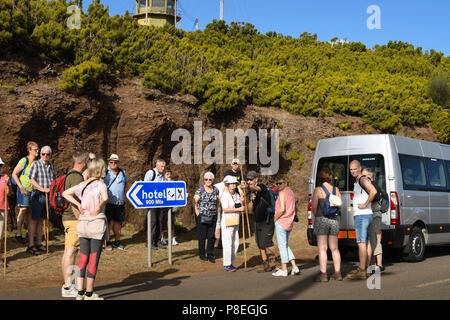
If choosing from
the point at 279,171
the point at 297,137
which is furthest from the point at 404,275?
the point at 297,137

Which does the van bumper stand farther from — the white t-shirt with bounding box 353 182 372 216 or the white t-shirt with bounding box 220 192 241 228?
the white t-shirt with bounding box 220 192 241 228

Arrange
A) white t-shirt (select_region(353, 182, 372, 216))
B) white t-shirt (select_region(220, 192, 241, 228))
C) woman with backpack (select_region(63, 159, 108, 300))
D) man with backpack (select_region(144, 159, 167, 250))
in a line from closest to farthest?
woman with backpack (select_region(63, 159, 108, 300)) → white t-shirt (select_region(353, 182, 372, 216)) → white t-shirt (select_region(220, 192, 241, 228)) → man with backpack (select_region(144, 159, 167, 250))

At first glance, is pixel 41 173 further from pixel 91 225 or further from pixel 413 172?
pixel 413 172

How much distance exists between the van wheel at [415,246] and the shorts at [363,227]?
→ 231 cm

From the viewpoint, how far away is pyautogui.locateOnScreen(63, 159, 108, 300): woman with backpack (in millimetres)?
6730

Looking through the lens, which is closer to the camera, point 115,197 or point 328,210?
point 328,210

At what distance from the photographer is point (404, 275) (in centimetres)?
931

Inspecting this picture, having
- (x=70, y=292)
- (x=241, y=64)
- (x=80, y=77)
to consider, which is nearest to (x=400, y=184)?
(x=70, y=292)

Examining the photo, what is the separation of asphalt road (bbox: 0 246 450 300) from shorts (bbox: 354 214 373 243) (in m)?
0.78

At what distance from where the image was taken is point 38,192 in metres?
10.2

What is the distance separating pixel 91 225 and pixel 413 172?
25.3 feet

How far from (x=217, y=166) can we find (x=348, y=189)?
6.90m

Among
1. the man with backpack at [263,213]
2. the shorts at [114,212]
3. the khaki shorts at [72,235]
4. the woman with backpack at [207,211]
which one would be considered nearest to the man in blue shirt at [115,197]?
the shorts at [114,212]

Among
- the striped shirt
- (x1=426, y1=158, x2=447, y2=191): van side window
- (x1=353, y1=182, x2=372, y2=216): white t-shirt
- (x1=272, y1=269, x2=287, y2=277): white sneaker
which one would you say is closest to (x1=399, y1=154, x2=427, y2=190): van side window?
(x1=426, y1=158, x2=447, y2=191): van side window
